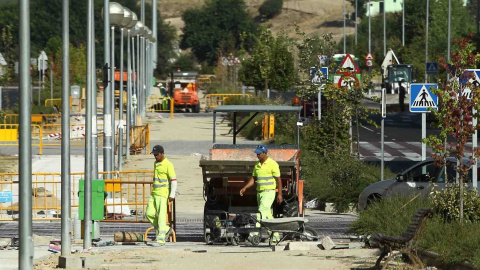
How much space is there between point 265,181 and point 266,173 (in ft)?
0.41

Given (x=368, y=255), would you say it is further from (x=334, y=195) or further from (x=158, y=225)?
(x=334, y=195)

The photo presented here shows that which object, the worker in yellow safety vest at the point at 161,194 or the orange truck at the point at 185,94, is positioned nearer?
the worker in yellow safety vest at the point at 161,194

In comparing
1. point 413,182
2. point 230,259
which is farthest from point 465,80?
point 413,182

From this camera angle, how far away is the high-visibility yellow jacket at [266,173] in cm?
1716

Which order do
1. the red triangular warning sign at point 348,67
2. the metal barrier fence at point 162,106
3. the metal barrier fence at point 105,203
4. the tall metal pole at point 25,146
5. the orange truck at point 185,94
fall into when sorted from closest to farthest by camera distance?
the tall metal pole at point 25,146, the metal barrier fence at point 105,203, the red triangular warning sign at point 348,67, the metal barrier fence at point 162,106, the orange truck at point 185,94

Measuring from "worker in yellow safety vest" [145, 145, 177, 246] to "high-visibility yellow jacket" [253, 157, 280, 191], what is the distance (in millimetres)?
1340

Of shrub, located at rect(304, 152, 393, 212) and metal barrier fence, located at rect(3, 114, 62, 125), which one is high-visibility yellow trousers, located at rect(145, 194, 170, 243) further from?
metal barrier fence, located at rect(3, 114, 62, 125)

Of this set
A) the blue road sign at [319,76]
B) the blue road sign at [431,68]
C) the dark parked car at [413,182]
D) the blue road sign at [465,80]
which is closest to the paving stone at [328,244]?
the blue road sign at [465,80]

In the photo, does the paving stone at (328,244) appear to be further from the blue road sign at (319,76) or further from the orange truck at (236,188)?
the blue road sign at (319,76)

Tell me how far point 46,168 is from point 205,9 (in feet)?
413

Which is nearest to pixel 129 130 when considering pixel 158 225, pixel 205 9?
pixel 158 225

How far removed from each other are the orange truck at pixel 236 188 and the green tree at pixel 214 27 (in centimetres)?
12735

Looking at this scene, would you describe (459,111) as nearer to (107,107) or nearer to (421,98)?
(421,98)

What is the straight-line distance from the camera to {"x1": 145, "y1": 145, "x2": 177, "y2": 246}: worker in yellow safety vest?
691 inches
